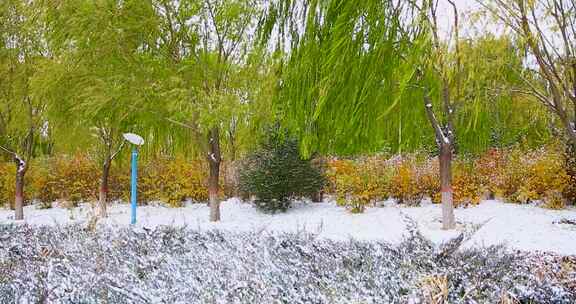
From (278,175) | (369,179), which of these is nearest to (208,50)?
(278,175)

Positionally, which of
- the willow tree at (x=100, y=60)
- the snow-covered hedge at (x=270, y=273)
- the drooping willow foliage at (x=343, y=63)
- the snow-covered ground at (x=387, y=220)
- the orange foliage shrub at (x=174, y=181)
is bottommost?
the snow-covered ground at (x=387, y=220)

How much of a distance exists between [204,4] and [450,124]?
16.8 ft

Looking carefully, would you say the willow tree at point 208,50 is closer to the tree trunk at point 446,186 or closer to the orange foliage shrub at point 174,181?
the orange foliage shrub at point 174,181

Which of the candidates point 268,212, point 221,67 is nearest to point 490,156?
point 268,212

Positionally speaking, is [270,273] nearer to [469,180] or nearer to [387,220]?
[387,220]

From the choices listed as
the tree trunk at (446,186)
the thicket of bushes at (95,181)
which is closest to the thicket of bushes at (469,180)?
the tree trunk at (446,186)

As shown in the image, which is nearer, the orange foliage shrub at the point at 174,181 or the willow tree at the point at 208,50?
the willow tree at the point at 208,50

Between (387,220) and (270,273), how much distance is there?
23.3 ft

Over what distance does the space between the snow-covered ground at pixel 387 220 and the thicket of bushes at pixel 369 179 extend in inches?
14.3

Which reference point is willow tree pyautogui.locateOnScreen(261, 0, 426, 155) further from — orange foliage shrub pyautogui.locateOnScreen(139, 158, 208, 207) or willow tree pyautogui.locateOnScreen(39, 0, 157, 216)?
orange foliage shrub pyautogui.locateOnScreen(139, 158, 208, 207)

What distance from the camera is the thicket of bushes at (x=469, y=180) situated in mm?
10000

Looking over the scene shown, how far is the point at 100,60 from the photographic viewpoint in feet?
32.2

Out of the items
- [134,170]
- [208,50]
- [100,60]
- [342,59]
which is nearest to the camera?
[342,59]

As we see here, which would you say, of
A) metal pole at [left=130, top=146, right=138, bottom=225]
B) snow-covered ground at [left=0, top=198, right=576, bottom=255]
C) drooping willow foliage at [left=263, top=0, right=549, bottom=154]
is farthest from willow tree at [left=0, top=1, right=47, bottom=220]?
drooping willow foliage at [left=263, top=0, right=549, bottom=154]
